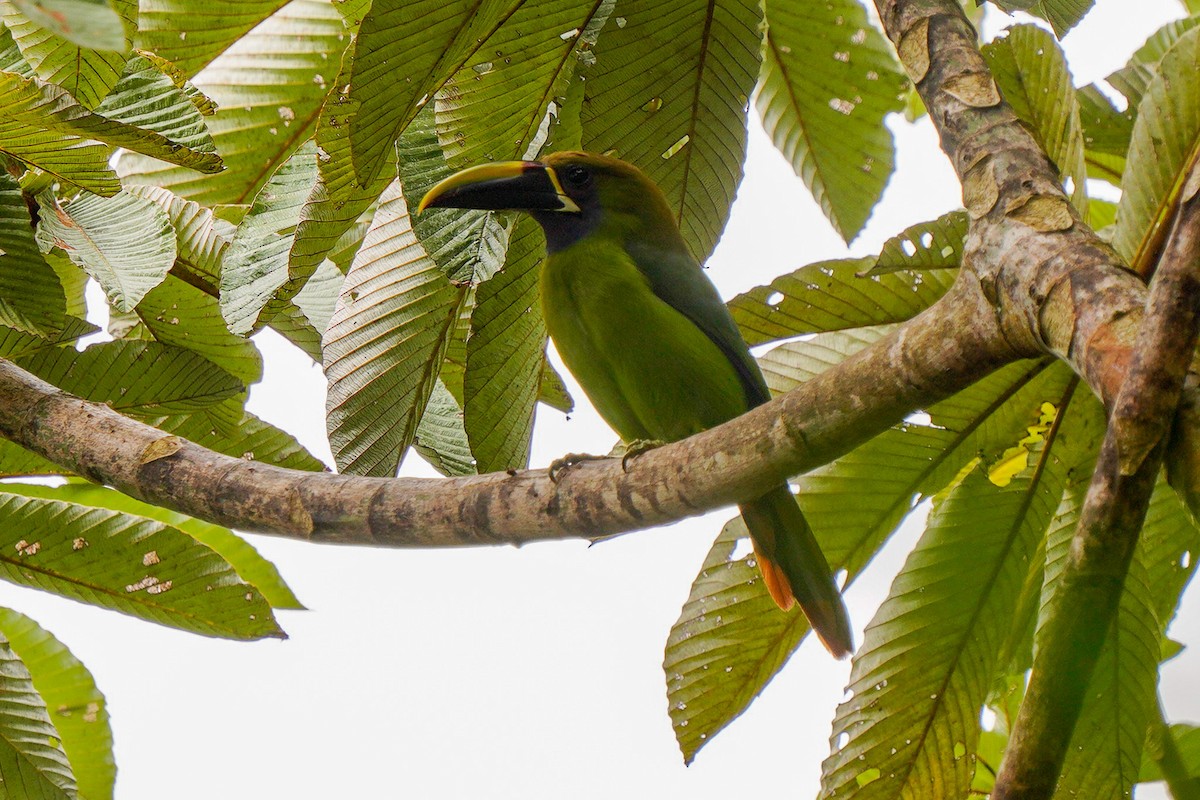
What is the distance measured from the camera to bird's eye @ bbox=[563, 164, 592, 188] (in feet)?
9.75

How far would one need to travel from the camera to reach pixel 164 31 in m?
2.57

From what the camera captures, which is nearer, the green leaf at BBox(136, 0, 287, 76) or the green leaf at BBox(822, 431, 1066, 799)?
the green leaf at BBox(822, 431, 1066, 799)

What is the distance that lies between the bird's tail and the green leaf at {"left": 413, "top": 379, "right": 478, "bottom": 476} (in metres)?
0.62

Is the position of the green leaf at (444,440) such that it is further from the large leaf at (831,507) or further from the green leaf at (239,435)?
the large leaf at (831,507)

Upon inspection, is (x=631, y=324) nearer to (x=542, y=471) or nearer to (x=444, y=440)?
(x=444, y=440)

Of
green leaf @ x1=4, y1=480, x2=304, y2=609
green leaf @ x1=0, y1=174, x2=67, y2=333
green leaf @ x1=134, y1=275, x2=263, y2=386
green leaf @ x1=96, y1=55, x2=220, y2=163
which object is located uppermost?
green leaf @ x1=96, y1=55, x2=220, y2=163

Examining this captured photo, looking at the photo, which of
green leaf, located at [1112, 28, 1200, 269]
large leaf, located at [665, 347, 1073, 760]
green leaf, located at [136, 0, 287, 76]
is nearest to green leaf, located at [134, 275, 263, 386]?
green leaf, located at [136, 0, 287, 76]

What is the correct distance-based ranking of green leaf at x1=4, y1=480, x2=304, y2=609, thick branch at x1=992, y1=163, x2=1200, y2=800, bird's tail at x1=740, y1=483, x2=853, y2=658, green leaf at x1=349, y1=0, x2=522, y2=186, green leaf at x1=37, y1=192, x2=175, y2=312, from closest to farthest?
thick branch at x1=992, y1=163, x2=1200, y2=800 < green leaf at x1=349, y1=0, x2=522, y2=186 < green leaf at x1=37, y1=192, x2=175, y2=312 < bird's tail at x1=740, y1=483, x2=853, y2=658 < green leaf at x1=4, y1=480, x2=304, y2=609

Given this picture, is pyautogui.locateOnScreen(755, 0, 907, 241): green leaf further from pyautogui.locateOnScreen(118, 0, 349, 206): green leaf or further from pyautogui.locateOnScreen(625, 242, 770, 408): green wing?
pyautogui.locateOnScreen(118, 0, 349, 206): green leaf

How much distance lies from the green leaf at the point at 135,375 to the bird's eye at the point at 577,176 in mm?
1046

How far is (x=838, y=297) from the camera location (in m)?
2.06

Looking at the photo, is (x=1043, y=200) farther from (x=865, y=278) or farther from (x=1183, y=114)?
(x=865, y=278)

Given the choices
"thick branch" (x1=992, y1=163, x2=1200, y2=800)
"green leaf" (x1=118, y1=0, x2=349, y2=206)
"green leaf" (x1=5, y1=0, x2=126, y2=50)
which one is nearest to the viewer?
"green leaf" (x1=5, y1=0, x2=126, y2=50)

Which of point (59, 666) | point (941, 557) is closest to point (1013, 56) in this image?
point (941, 557)
